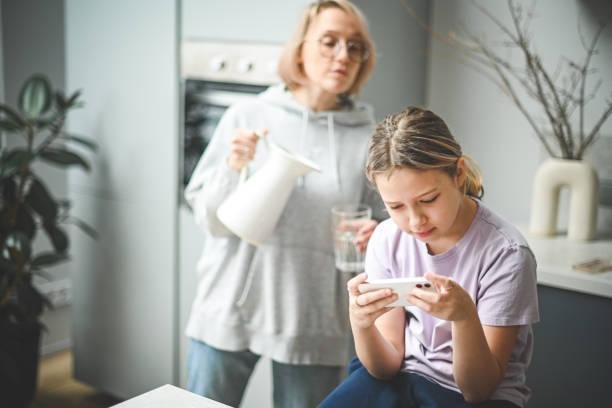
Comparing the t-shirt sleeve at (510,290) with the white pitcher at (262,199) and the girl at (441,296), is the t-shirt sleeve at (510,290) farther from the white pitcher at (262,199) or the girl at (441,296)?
the white pitcher at (262,199)

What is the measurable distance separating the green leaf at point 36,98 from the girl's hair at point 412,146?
1.76m

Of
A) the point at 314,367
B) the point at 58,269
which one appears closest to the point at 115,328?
the point at 58,269

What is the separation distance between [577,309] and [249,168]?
84 cm

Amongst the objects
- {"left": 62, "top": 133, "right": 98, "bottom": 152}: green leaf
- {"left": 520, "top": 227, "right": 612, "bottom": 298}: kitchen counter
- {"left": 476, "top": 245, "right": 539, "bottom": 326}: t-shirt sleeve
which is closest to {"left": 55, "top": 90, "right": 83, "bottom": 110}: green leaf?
{"left": 62, "top": 133, "right": 98, "bottom": 152}: green leaf

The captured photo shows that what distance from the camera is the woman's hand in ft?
5.98

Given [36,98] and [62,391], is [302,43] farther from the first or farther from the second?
[62,391]

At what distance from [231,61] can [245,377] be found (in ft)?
3.24

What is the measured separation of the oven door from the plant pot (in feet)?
2.63

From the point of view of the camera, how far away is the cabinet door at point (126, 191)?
2.72m

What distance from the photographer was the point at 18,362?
2.81m

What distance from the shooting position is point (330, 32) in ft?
6.11

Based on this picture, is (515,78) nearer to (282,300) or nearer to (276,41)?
(276,41)

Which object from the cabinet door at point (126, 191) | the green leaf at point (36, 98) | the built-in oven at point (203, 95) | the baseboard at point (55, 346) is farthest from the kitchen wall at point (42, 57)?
the built-in oven at point (203, 95)

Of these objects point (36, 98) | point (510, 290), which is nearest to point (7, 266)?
point (36, 98)
